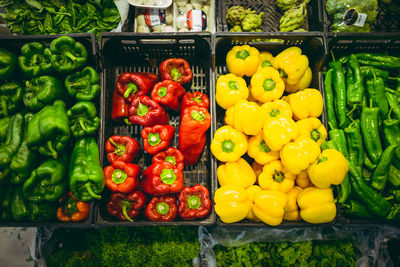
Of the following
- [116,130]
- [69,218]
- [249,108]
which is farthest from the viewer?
[116,130]

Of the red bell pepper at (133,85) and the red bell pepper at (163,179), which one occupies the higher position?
the red bell pepper at (133,85)

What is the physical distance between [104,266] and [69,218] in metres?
0.61

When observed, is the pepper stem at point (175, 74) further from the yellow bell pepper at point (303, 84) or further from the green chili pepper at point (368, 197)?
the green chili pepper at point (368, 197)

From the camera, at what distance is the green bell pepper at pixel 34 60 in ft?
7.16

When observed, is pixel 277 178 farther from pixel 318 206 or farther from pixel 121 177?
pixel 121 177

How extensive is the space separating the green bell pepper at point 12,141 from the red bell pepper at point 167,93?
113 centimetres

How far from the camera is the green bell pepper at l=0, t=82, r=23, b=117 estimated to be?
7.12 ft

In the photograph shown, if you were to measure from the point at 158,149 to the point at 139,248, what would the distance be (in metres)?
0.95

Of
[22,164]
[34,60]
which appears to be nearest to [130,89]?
[34,60]

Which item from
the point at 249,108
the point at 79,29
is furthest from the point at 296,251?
the point at 79,29

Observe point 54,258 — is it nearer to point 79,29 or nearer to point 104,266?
point 104,266

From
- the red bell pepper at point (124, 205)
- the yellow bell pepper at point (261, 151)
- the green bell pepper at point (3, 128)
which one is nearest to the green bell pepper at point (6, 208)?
the green bell pepper at point (3, 128)

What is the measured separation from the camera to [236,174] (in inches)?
82.8

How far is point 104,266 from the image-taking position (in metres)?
2.38
